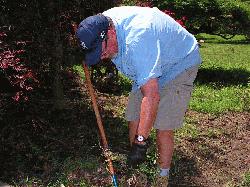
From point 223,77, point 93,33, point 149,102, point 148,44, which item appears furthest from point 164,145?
point 223,77

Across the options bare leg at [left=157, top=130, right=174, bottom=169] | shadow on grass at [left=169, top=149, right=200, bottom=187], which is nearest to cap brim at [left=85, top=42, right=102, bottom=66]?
bare leg at [left=157, top=130, right=174, bottom=169]

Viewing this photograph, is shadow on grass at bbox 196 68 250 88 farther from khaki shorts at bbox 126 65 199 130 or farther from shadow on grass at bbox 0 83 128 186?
khaki shorts at bbox 126 65 199 130

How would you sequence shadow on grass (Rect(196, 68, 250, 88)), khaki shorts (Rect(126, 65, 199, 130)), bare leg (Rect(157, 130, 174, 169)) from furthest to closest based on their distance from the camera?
shadow on grass (Rect(196, 68, 250, 88)), bare leg (Rect(157, 130, 174, 169)), khaki shorts (Rect(126, 65, 199, 130))

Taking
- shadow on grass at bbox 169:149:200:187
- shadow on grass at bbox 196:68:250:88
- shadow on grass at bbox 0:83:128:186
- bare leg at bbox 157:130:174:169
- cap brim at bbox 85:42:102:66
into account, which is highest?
cap brim at bbox 85:42:102:66

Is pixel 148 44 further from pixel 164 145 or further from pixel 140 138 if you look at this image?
pixel 164 145

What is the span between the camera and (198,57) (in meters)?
3.92

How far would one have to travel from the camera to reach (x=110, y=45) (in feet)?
10.8

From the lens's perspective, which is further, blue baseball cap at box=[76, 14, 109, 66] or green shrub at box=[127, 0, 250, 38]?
green shrub at box=[127, 0, 250, 38]

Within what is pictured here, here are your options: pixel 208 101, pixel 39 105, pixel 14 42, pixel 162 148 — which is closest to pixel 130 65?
pixel 162 148

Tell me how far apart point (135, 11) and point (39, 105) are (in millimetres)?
3221

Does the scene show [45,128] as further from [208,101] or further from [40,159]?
[208,101]

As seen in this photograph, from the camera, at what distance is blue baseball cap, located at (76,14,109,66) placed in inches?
125

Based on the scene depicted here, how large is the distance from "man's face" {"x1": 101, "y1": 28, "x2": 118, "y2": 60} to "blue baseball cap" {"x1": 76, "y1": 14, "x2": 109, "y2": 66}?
3 cm

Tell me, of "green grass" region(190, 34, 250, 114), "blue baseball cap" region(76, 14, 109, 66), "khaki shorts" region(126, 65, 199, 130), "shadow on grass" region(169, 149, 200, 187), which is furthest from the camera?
"green grass" region(190, 34, 250, 114)
